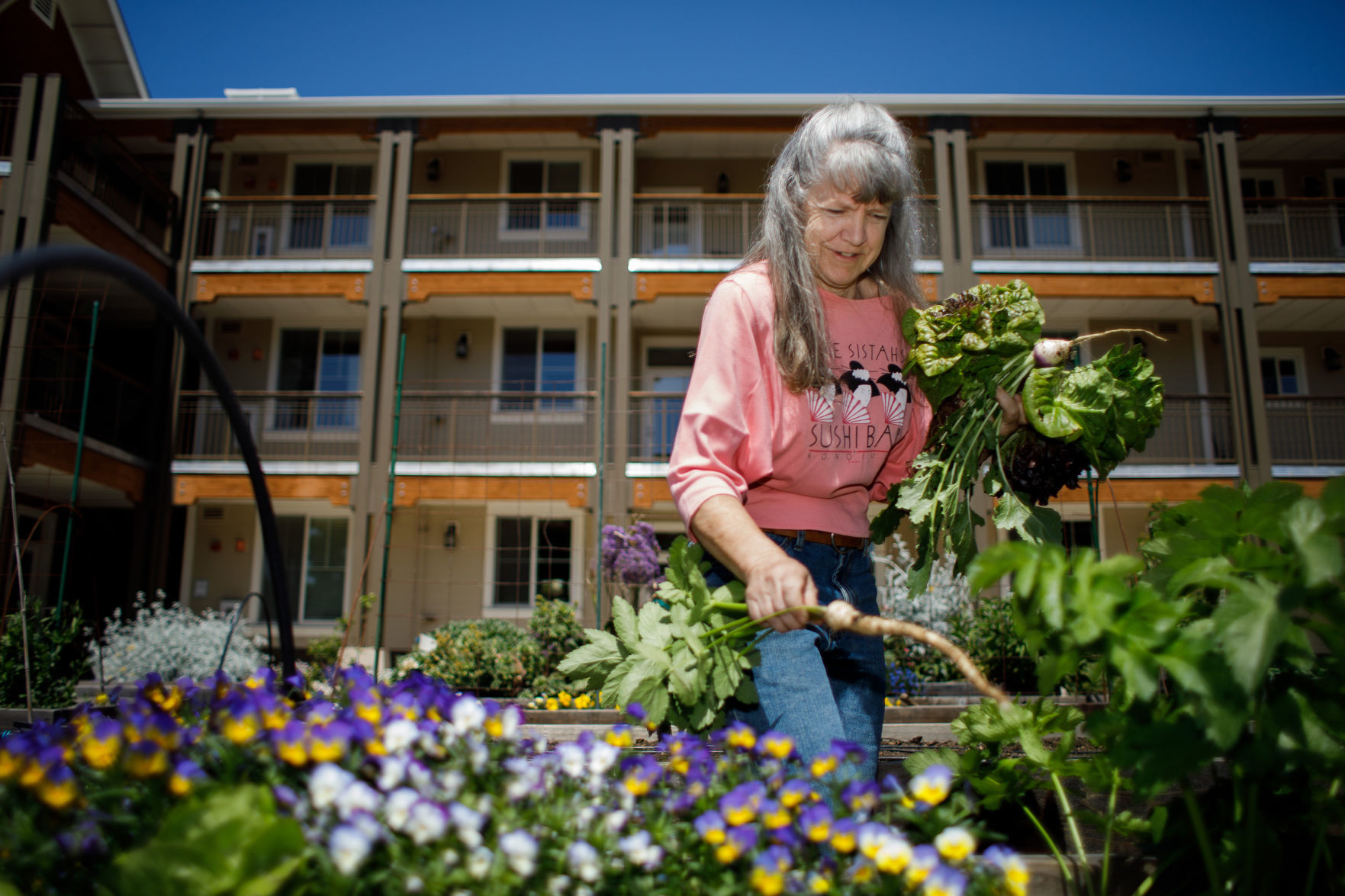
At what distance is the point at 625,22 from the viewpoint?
18.4 metres

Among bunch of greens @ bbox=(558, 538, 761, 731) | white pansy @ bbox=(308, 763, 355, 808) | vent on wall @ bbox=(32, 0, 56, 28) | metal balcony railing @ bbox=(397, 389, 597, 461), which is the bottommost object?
white pansy @ bbox=(308, 763, 355, 808)

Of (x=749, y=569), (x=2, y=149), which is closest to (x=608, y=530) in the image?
(x=749, y=569)

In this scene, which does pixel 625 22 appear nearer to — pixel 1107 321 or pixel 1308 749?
pixel 1107 321

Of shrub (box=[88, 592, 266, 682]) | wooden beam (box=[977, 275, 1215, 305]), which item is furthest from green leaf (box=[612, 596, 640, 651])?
wooden beam (box=[977, 275, 1215, 305])

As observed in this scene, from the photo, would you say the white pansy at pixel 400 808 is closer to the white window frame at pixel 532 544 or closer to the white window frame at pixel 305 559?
the white window frame at pixel 532 544

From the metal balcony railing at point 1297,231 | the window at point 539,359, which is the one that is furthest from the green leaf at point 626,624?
the metal balcony railing at point 1297,231

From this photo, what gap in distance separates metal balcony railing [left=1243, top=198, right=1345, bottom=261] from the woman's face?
1710 cm

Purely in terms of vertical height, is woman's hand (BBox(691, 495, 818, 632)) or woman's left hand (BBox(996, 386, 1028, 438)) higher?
woman's left hand (BBox(996, 386, 1028, 438))

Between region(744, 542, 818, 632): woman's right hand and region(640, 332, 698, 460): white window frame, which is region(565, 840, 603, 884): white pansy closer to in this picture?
region(744, 542, 818, 632): woman's right hand

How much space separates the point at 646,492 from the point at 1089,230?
9.77m

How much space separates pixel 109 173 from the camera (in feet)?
45.1

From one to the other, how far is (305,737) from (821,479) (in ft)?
3.63

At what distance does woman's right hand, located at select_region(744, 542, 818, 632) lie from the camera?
1.22 meters

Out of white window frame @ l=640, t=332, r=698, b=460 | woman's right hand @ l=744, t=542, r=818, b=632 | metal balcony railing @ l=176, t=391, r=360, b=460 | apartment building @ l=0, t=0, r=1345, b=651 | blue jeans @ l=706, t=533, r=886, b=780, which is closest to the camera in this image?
woman's right hand @ l=744, t=542, r=818, b=632
